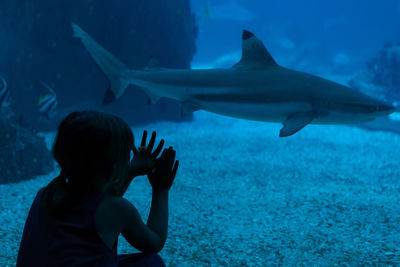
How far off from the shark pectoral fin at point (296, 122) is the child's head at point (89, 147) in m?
2.20

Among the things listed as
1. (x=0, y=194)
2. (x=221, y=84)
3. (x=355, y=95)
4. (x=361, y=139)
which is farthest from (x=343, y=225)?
(x=361, y=139)

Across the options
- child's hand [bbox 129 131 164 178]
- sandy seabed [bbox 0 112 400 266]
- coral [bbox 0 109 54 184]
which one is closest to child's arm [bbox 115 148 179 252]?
child's hand [bbox 129 131 164 178]

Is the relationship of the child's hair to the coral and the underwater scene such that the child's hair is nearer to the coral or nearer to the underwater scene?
the underwater scene

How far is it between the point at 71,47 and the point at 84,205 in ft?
32.0

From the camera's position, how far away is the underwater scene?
150 centimetres

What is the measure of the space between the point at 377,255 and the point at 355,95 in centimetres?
163

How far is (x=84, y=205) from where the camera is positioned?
4.72ft

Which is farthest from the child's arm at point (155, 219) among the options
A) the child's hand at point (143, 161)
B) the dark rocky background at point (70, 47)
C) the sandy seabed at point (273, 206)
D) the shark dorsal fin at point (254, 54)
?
the dark rocky background at point (70, 47)

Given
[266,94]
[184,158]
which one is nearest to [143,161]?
[266,94]

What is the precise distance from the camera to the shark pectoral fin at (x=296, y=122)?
11.1ft

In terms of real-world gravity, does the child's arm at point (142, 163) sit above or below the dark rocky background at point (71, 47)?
below

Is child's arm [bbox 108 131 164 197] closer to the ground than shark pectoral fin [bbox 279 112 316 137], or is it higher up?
closer to the ground

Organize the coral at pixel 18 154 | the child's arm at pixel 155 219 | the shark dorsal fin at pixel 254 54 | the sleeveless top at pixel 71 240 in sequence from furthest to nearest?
the coral at pixel 18 154
the shark dorsal fin at pixel 254 54
the child's arm at pixel 155 219
the sleeveless top at pixel 71 240

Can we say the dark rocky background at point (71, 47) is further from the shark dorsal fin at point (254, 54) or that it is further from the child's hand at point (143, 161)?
the child's hand at point (143, 161)
